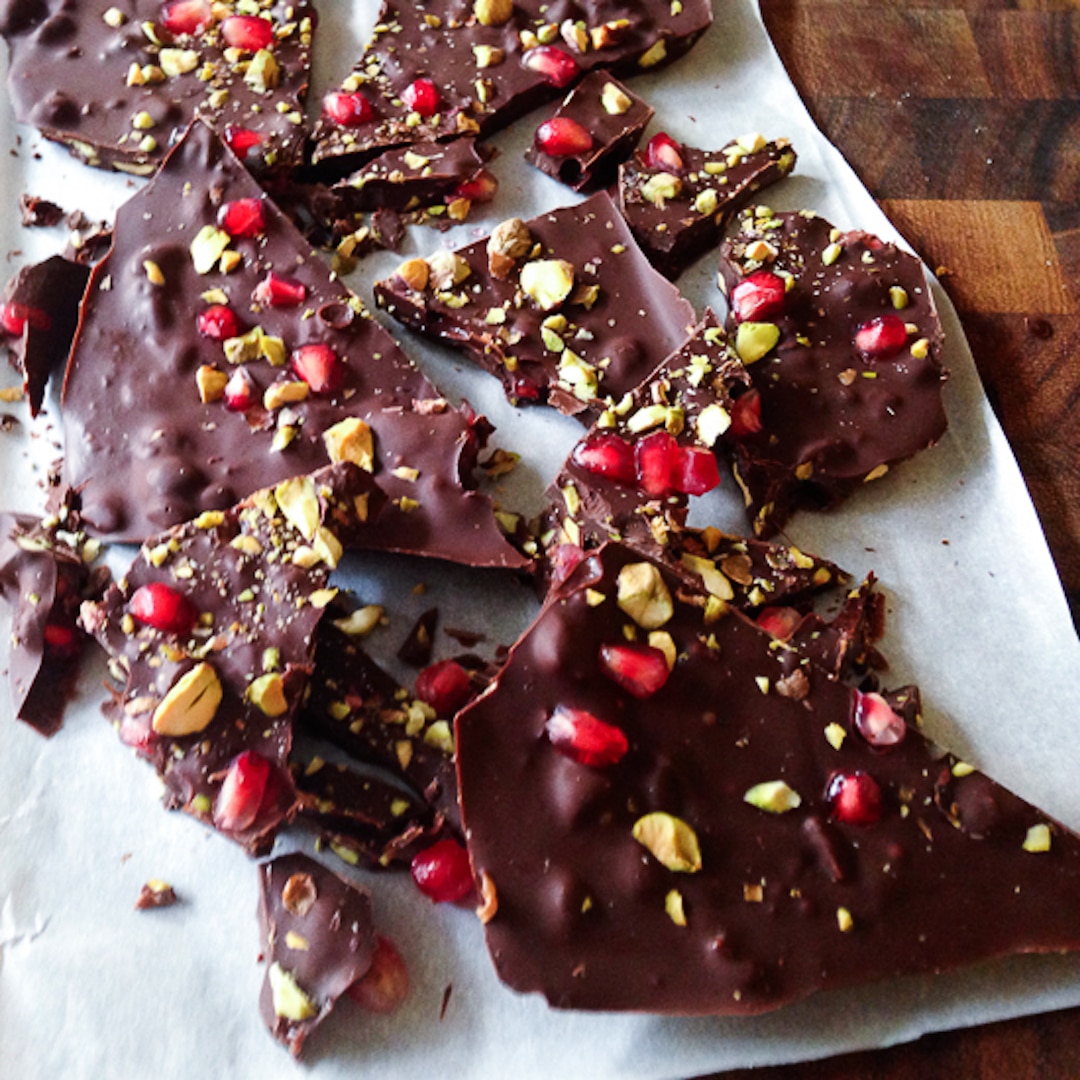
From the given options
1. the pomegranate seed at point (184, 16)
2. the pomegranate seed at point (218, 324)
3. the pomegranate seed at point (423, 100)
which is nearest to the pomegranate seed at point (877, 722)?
the pomegranate seed at point (218, 324)

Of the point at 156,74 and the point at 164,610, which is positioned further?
the point at 156,74

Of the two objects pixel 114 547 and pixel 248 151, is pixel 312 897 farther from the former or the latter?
pixel 248 151

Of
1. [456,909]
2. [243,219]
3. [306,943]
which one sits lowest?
[456,909]

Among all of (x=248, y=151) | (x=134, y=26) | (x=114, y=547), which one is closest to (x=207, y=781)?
(x=114, y=547)

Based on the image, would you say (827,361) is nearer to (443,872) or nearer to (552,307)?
(552,307)

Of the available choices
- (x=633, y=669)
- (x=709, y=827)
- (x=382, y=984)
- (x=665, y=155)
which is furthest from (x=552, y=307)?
(x=382, y=984)

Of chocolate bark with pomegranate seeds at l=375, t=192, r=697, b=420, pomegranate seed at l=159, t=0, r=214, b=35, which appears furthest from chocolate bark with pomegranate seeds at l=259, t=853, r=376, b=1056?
pomegranate seed at l=159, t=0, r=214, b=35

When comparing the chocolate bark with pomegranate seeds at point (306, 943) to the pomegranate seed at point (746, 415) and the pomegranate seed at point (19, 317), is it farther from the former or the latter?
the pomegranate seed at point (19, 317)
